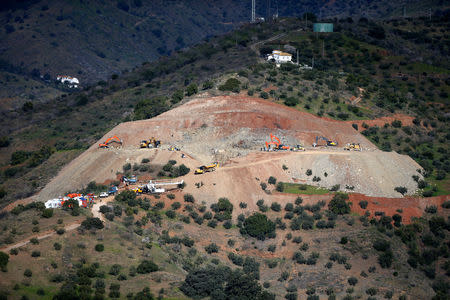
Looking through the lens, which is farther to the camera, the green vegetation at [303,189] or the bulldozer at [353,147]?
the bulldozer at [353,147]

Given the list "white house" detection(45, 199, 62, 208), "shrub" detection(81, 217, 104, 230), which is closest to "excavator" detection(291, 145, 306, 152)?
"shrub" detection(81, 217, 104, 230)

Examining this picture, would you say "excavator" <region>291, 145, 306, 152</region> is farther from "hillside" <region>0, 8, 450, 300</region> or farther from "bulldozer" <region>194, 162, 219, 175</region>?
"bulldozer" <region>194, 162, 219, 175</region>

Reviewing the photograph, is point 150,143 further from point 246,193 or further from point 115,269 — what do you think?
point 115,269

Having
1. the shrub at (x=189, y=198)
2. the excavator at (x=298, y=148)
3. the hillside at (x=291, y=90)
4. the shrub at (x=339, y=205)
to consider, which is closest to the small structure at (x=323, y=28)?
the hillside at (x=291, y=90)

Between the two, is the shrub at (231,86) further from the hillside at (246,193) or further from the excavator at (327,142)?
the excavator at (327,142)

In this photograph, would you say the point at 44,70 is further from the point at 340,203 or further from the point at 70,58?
the point at 340,203

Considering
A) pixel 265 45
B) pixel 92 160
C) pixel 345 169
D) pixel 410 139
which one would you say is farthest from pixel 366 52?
pixel 92 160
